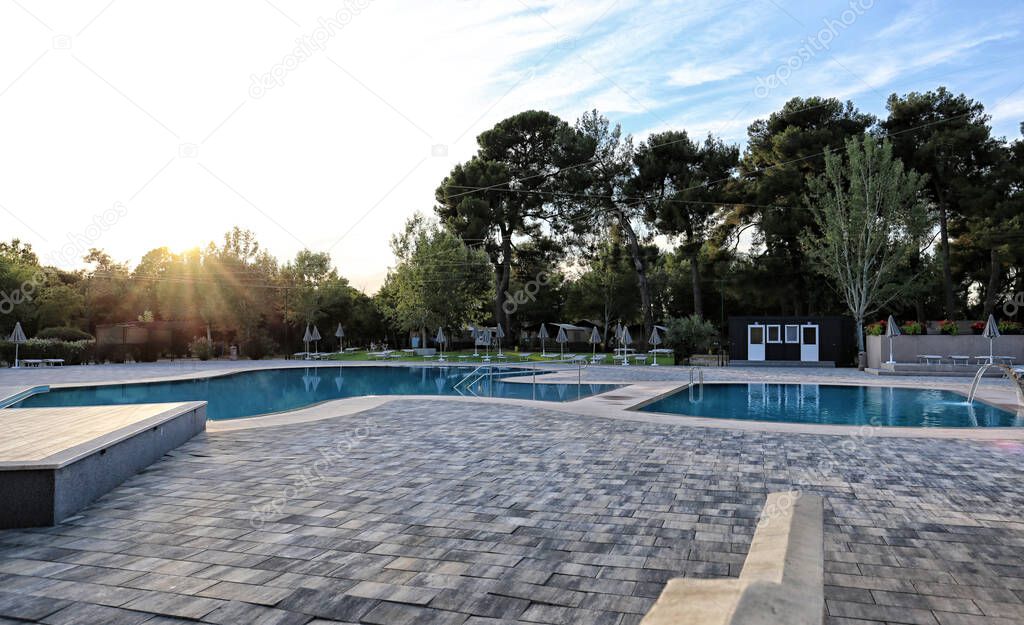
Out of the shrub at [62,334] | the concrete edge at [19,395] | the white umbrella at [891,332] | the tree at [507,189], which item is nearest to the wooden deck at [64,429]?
the concrete edge at [19,395]

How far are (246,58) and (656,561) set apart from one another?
35.6ft

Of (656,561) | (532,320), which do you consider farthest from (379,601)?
(532,320)

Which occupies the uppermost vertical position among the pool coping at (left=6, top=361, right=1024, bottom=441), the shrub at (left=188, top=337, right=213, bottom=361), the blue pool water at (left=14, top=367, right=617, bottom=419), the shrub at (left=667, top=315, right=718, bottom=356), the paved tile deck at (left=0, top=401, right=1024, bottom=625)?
the shrub at (left=667, top=315, right=718, bottom=356)

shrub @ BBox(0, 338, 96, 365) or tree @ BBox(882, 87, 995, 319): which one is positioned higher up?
tree @ BBox(882, 87, 995, 319)

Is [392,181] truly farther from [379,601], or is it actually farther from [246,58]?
[379,601]

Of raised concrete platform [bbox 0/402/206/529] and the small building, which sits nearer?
raised concrete platform [bbox 0/402/206/529]

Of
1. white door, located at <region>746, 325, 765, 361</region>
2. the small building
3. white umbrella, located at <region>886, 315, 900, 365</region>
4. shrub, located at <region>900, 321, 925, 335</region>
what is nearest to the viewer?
white umbrella, located at <region>886, 315, 900, 365</region>

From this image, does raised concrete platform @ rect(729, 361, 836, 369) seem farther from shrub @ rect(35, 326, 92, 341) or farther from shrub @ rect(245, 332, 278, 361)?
shrub @ rect(35, 326, 92, 341)

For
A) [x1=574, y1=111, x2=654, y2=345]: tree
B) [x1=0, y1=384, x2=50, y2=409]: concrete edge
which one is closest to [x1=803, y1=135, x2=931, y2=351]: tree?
[x1=574, y1=111, x2=654, y2=345]: tree

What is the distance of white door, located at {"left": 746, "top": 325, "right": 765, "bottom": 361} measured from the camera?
88.4 feet

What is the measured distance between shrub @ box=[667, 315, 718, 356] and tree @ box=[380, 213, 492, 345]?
1363cm

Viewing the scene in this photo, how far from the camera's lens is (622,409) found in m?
10.8

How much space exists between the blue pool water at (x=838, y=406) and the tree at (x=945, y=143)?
1801 cm

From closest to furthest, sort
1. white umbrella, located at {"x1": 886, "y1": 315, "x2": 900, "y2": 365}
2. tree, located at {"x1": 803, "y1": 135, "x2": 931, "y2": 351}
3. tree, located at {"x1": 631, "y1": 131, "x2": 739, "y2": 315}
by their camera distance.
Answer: white umbrella, located at {"x1": 886, "y1": 315, "x2": 900, "y2": 365}, tree, located at {"x1": 803, "y1": 135, "x2": 931, "y2": 351}, tree, located at {"x1": 631, "y1": 131, "x2": 739, "y2": 315}
